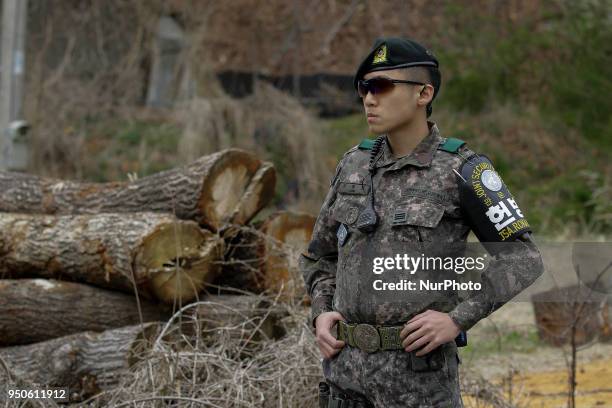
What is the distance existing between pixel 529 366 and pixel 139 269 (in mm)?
2911

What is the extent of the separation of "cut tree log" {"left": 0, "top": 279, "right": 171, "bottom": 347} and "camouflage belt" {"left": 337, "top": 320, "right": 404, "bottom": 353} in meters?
2.56

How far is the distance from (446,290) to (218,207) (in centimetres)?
276

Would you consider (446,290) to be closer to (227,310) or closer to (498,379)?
(227,310)

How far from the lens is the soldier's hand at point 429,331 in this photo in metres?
2.83

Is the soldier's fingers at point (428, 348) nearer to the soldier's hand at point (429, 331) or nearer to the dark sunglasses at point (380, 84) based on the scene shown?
the soldier's hand at point (429, 331)

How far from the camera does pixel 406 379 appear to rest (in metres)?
2.92

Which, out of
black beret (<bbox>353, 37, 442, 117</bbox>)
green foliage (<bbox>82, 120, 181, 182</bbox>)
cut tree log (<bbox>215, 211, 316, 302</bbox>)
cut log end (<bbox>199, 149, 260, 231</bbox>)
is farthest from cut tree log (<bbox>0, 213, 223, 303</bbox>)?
green foliage (<bbox>82, 120, 181, 182</bbox>)

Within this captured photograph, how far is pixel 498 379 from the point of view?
19.3ft

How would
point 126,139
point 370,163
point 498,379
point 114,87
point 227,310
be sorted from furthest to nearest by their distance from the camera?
point 114,87 → point 126,139 → point 498,379 → point 227,310 → point 370,163

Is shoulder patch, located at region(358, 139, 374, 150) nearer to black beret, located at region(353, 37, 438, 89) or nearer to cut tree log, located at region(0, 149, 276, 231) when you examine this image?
black beret, located at region(353, 37, 438, 89)

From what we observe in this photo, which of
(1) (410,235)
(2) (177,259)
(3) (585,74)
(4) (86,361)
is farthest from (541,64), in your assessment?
(1) (410,235)

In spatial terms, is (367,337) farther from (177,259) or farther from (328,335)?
(177,259)

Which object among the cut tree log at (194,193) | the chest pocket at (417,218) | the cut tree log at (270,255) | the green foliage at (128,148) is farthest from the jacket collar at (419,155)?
the green foliage at (128,148)

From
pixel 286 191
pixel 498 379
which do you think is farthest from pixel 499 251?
pixel 286 191
